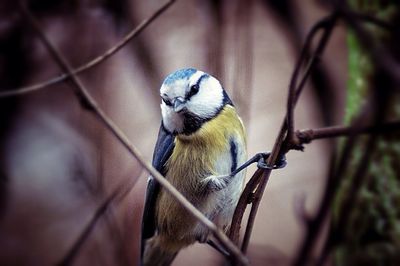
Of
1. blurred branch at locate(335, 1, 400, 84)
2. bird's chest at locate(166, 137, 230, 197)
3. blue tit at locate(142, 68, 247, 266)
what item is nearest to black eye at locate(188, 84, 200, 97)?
blue tit at locate(142, 68, 247, 266)

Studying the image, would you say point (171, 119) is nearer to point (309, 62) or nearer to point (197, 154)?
point (197, 154)

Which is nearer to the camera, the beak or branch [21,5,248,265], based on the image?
branch [21,5,248,265]

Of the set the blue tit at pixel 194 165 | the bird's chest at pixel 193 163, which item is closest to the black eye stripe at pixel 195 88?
the blue tit at pixel 194 165

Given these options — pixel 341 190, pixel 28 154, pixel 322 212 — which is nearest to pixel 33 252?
pixel 28 154

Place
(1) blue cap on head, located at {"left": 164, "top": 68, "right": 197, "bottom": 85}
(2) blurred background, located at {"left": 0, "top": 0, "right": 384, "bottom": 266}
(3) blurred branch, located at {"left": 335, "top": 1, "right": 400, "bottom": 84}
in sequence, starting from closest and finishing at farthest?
1. (3) blurred branch, located at {"left": 335, "top": 1, "right": 400, "bottom": 84}
2. (1) blue cap on head, located at {"left": 164, "top": 68, "right": 197, "bottom": 85}
3. (2) blurred background, located at {"left": 0, "top": 0, "right": 384, "bottom": 266}

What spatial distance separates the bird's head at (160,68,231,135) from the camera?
1.53ft

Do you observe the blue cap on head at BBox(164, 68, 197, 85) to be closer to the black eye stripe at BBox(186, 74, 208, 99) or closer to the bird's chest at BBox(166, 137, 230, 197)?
the black eye stripe at BBox(186, 74, 208, 99)

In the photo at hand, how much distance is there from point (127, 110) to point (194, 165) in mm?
113

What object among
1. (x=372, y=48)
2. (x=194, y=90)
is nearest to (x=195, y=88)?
(x=194, y=90)

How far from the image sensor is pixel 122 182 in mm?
555

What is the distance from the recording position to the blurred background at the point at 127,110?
1.97ft

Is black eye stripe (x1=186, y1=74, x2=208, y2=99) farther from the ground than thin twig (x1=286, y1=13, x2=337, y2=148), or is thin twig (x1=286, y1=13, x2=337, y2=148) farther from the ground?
thin twig (x1=286, y1=13, x2=337, y2=148)

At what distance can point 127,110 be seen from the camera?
710mm

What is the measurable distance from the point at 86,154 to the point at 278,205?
317 mm
